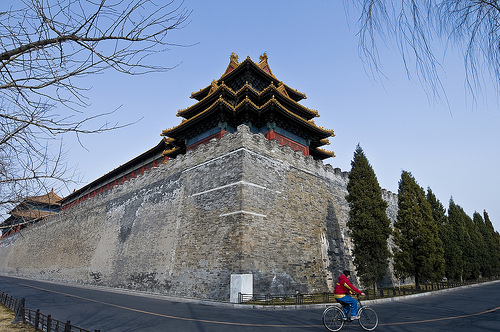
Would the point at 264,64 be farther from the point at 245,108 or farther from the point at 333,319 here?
the point at 333,319

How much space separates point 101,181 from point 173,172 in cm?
1985

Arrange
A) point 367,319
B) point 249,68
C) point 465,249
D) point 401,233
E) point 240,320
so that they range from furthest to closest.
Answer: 1. point 465,249
2. point 249,68
3. point 401,233
4. point 240,320
5. point 367,319

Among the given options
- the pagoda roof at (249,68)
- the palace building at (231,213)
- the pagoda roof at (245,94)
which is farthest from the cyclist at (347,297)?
the pagoda roof at (249,68)

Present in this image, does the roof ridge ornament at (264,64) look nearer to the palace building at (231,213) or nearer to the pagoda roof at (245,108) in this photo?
the palace building at (231,213)

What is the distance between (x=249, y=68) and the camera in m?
18.5

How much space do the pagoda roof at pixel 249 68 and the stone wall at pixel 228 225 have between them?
6.65 meters

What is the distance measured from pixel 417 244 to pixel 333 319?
37.2ft

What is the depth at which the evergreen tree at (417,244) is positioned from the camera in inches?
554

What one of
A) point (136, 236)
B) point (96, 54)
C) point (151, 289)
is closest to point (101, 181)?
point (136, 236)

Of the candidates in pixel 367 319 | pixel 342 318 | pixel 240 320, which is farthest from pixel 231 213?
pixel 367 319

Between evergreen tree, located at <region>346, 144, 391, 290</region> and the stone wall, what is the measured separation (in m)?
1.70

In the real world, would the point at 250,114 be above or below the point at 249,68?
below

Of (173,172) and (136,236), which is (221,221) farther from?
(136,236)

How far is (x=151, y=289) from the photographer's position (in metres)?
13.5
